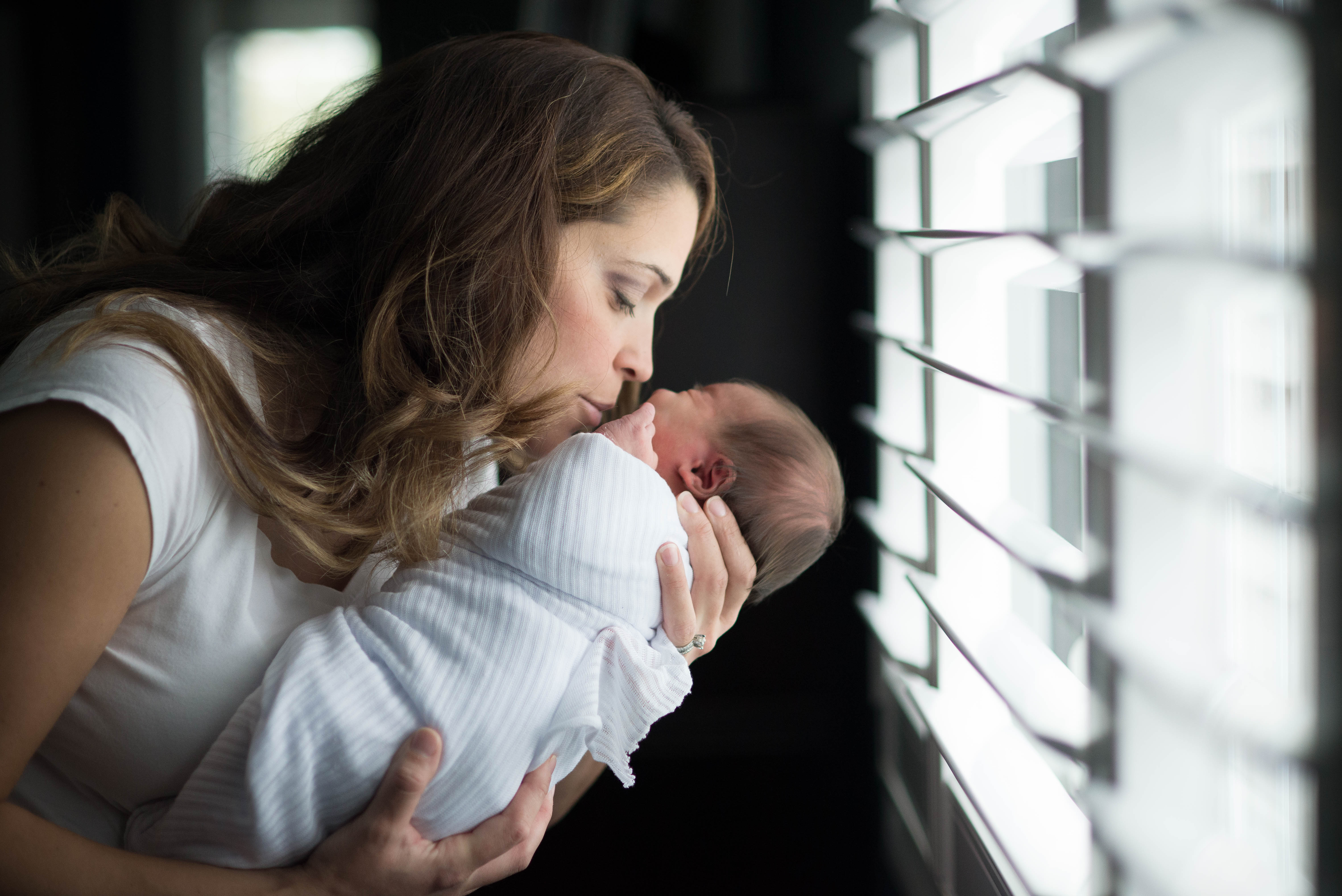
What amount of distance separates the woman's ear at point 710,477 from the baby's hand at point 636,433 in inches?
2.3

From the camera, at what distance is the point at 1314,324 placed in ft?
1.21

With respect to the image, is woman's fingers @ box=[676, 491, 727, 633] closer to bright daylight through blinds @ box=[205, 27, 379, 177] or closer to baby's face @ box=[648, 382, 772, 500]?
baby's face @ box=[648, 382, 772, 500]

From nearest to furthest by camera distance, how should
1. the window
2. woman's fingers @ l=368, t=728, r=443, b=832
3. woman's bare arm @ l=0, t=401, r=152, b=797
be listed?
the window < woman's bare arm @ l=0, t=401, r=152, b=797 < woman's fingers @ l=368, t=728, r=443, b=832

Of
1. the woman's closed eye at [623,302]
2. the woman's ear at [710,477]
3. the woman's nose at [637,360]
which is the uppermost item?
the woman's closed eye at [623,302]

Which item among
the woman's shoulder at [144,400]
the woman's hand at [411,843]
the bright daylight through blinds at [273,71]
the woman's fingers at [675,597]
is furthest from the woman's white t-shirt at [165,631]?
the bright daylight through blinds at [273,71]

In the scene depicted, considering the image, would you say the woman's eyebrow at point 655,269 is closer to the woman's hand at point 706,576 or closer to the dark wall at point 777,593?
the woman's hand at point 706,576

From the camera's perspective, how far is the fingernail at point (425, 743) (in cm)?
80

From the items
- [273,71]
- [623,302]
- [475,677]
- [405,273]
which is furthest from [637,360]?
[273,71]

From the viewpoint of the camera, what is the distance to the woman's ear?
1.15m

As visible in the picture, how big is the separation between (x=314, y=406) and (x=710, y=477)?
0.50 m

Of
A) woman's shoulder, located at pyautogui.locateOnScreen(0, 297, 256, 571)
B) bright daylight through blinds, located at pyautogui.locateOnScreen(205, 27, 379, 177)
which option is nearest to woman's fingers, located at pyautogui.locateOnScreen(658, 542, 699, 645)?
woman's shoulder, located at pyautogui.locateOnScreen(0, 297, 256, 571)

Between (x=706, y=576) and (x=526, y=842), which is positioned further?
(x=706, y=576)

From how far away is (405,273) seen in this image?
981mm

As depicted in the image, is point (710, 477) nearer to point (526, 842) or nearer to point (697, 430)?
point (697, 430)
